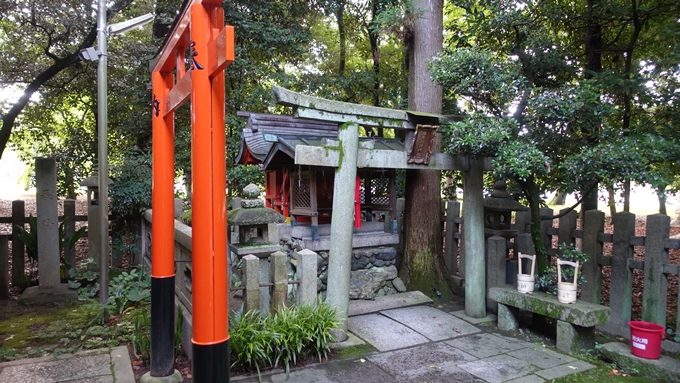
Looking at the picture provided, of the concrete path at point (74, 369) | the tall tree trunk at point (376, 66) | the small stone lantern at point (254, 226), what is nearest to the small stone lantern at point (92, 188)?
the concrete path at point (74, 369)

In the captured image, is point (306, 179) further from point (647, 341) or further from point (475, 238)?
point (647, 341)

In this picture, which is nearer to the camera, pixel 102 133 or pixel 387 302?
pixel 102 133

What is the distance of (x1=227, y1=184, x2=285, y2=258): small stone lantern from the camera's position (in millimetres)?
4922

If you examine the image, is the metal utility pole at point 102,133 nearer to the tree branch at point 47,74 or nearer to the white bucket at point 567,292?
the tree branch at point 47,74

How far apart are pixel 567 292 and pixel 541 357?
0.86m

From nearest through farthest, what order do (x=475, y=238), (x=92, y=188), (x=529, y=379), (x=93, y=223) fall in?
(x=529, y=379), (x=475, y=238), (x=93, y=223), (x=92, y=188)

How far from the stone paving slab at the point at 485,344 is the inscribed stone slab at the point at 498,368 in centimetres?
19

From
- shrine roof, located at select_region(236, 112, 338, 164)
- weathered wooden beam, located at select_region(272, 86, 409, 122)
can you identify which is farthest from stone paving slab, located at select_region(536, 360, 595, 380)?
shrine roof, located at select_region(236, 112, 338, 164)

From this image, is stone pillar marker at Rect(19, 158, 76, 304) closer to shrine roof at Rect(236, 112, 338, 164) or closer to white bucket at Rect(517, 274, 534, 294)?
shrine roof at Rect(236, 112, 338, 164)

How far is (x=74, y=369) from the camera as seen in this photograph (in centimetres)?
454

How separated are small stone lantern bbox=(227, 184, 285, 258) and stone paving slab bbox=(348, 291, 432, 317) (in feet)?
7.05

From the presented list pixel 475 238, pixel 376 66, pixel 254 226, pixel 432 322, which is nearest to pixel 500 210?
pixel 475 238

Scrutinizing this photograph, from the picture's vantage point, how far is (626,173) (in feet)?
15.3

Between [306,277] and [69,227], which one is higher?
→ [69,227]
